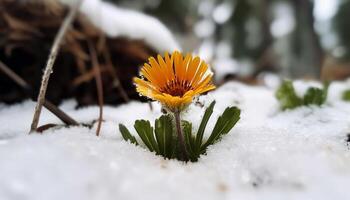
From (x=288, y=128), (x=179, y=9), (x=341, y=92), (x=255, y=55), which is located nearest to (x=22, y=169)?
(x=288, y=128)

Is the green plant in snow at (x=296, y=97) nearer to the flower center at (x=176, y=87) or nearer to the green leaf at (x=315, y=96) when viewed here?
the green leaf at (x=315, y=96)

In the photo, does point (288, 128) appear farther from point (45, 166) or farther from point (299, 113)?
point (45, 166)

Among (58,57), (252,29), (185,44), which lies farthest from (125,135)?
(252,29)

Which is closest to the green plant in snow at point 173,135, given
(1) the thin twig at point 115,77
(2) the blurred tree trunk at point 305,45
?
(1) the thin twig at point 115,77

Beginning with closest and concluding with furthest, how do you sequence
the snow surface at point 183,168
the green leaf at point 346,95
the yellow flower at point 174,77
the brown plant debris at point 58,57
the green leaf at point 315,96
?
the snow surface at point 183,168, the yellow flower at point 174,77, the green leaf at point 315,96, the brown plant debris at point 58,57, the green leaf at point 346,95

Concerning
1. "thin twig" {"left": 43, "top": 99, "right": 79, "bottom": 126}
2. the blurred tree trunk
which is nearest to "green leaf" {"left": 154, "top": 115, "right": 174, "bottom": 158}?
"thin twig" {"left": 43, "top": 99, "right": 79, "bottom": 126}

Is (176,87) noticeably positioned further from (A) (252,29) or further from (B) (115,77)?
(A) (252,29)
